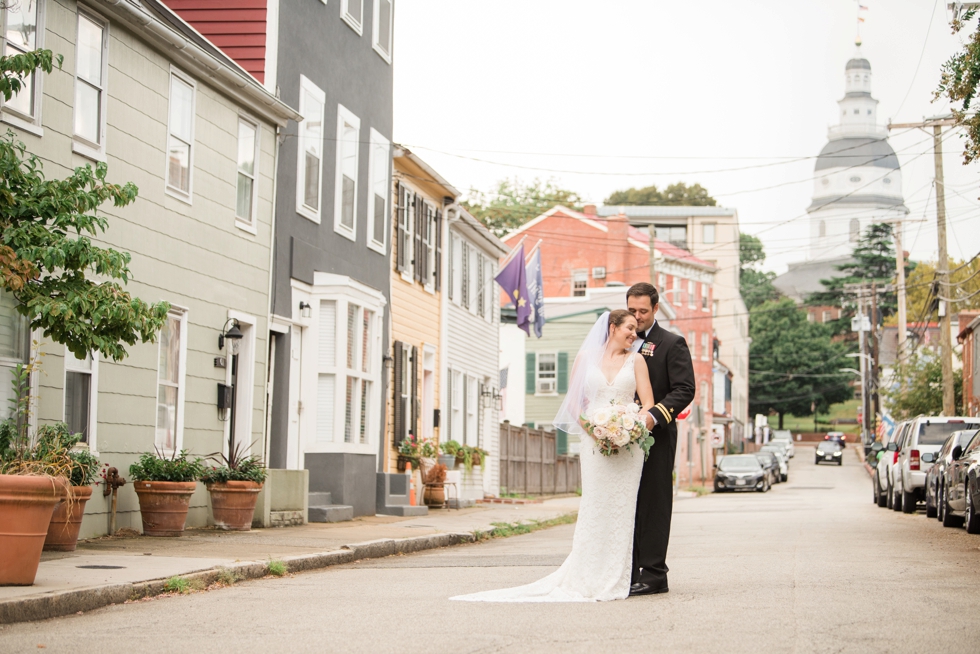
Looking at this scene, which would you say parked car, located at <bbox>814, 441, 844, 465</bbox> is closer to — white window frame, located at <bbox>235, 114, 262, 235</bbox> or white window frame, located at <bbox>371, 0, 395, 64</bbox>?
white window frame, located at <bbox>371, 0, 395, 64</bbox>

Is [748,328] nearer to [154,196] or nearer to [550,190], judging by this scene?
[550,190]

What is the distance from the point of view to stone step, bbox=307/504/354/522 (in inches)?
705

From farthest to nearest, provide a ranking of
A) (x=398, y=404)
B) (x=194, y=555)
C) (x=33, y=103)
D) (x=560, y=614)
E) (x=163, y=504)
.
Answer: (x=398, y=404), (x=163, y=504), (x=33, y=103), (x=194, y=555), (x=560, y=614)

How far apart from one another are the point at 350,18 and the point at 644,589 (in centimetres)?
1472

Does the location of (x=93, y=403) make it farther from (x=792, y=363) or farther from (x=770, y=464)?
(x=792, y=363)

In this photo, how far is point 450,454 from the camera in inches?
1016

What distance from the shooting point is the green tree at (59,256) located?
9.62m

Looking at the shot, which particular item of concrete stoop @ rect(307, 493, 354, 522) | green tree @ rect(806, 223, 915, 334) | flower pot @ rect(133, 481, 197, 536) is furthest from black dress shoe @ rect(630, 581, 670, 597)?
green tree @ rect(806, 223, 915, 334)

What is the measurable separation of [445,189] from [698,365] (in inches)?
1865

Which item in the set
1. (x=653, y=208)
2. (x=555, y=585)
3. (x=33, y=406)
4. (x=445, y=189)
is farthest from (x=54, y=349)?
(x=653, y=208)

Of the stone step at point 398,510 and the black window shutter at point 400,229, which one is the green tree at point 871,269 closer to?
the black window shutter at point 400,229

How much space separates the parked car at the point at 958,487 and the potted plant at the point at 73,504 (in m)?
11.7

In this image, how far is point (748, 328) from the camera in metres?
102

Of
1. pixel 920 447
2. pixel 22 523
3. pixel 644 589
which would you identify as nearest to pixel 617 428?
pixel 644 589
